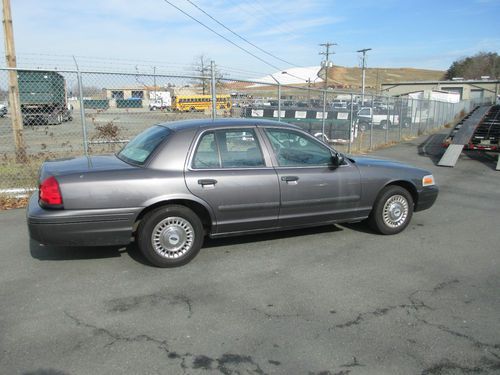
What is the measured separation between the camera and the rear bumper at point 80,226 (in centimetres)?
392

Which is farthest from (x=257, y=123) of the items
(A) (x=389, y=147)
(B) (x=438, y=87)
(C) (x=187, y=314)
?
(B) (x=438, y=87)

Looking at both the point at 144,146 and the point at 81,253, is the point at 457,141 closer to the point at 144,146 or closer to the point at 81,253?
A: the point at 144,146

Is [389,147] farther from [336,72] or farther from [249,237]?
[336,72]

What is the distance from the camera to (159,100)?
882cm

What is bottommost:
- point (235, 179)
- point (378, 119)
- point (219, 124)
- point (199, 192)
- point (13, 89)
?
point (199, 192)

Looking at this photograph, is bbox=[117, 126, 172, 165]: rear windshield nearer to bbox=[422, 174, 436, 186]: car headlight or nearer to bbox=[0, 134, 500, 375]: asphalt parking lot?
bbox=[0, 134, 500, 375]: asphalt parking lot

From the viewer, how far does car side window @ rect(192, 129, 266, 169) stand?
4461 mm

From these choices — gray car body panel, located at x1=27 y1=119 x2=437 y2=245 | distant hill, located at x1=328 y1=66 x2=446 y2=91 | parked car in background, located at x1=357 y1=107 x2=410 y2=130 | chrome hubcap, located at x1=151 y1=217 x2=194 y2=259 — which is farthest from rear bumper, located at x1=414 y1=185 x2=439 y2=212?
distant hill, located at x1=328 y1=66 x2=446 y2=91

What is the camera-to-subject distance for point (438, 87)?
6594 cm

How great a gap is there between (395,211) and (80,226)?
388 centimetres

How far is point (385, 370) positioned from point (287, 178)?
7.89 feet

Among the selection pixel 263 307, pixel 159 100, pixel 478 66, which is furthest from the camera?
pixel 478 66

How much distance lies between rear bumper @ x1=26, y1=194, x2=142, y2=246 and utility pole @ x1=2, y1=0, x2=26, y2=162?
16.5ft

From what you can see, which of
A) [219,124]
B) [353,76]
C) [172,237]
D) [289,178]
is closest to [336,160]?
[289,178]
